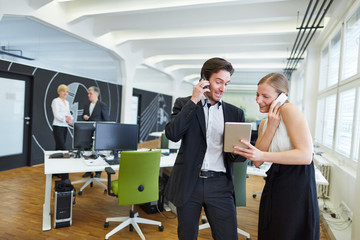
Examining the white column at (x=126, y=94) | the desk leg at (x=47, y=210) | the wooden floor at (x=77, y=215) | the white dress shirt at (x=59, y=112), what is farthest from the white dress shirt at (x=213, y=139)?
the white column at (x=126, y=94)

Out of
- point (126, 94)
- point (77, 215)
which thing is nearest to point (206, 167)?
point (77, 215)

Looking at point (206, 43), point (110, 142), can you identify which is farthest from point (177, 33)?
point (110, 142)

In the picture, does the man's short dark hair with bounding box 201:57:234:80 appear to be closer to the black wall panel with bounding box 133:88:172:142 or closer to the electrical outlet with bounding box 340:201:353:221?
the electrical outlet with bounding box 340:201:353:221

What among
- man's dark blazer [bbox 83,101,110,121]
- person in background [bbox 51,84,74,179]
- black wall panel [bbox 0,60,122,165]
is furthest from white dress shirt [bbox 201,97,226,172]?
black wall panel [bbox 0,60,122,165]

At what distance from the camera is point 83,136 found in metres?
3.61

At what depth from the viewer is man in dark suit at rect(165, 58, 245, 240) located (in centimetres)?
141

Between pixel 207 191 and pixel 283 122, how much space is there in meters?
0.60

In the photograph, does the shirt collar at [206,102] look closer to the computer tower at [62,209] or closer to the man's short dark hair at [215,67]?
the man's short dark hair at [215,67]

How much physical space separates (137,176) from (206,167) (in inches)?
54.2

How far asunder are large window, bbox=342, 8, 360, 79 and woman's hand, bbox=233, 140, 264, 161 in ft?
10.6

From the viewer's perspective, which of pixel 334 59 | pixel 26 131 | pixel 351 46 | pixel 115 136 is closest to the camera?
pixel 115 136

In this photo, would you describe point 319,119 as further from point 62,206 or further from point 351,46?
point 62,206

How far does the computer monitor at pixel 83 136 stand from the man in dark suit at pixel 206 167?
255cm

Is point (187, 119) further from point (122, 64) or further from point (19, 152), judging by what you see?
point (122, 64)
